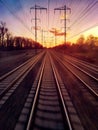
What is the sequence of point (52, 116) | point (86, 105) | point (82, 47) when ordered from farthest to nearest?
point (82, 47)
point (86, 105)
point (52, 116)

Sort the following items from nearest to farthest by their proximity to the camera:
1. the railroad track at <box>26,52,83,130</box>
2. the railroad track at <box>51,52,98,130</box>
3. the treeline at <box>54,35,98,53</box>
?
the railroad track at <box>26,52,83,130</box>, the railroad track at <box>51,52,98,130</box>, the treeline at <box>54,35,98,53</box>

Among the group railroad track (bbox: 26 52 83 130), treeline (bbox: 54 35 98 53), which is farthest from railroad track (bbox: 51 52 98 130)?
treeline (bbox: 54 35 98 53)

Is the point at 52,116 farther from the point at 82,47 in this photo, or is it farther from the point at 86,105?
the point at 82,47

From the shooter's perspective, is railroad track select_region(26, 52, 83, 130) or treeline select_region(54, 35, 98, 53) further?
treeline select_region(54, 35, 98, 53)

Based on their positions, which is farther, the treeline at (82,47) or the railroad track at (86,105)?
the treeline at (82,47)

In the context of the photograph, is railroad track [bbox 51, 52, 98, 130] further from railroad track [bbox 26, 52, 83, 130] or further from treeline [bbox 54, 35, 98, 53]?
treeline [bbox 54, 35, 98, 53]

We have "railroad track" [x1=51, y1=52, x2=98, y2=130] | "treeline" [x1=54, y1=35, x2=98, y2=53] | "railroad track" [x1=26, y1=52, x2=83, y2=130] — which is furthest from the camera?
"treeline" [x1=54, y1=35, x2=98, y2=53]

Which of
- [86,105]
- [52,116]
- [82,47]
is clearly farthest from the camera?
[82,47]

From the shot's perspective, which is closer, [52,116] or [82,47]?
[52,116]

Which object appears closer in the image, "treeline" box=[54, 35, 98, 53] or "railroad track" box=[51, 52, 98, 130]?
"railroad track" box=[51, 52, 98, 130]

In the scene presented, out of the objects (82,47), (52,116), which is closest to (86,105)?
(52,116)

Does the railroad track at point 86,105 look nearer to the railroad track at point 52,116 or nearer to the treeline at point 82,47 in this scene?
the railroad track at point 52,116

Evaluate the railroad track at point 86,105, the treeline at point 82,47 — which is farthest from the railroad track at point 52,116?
the treeline at point 82,47

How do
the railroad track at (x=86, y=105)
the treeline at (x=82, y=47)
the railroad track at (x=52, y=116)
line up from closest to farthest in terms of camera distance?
the railroad track at (x=52, y=116) < the railroad track at (x=86, y=105) < the treeline at (x=82, y=47)
